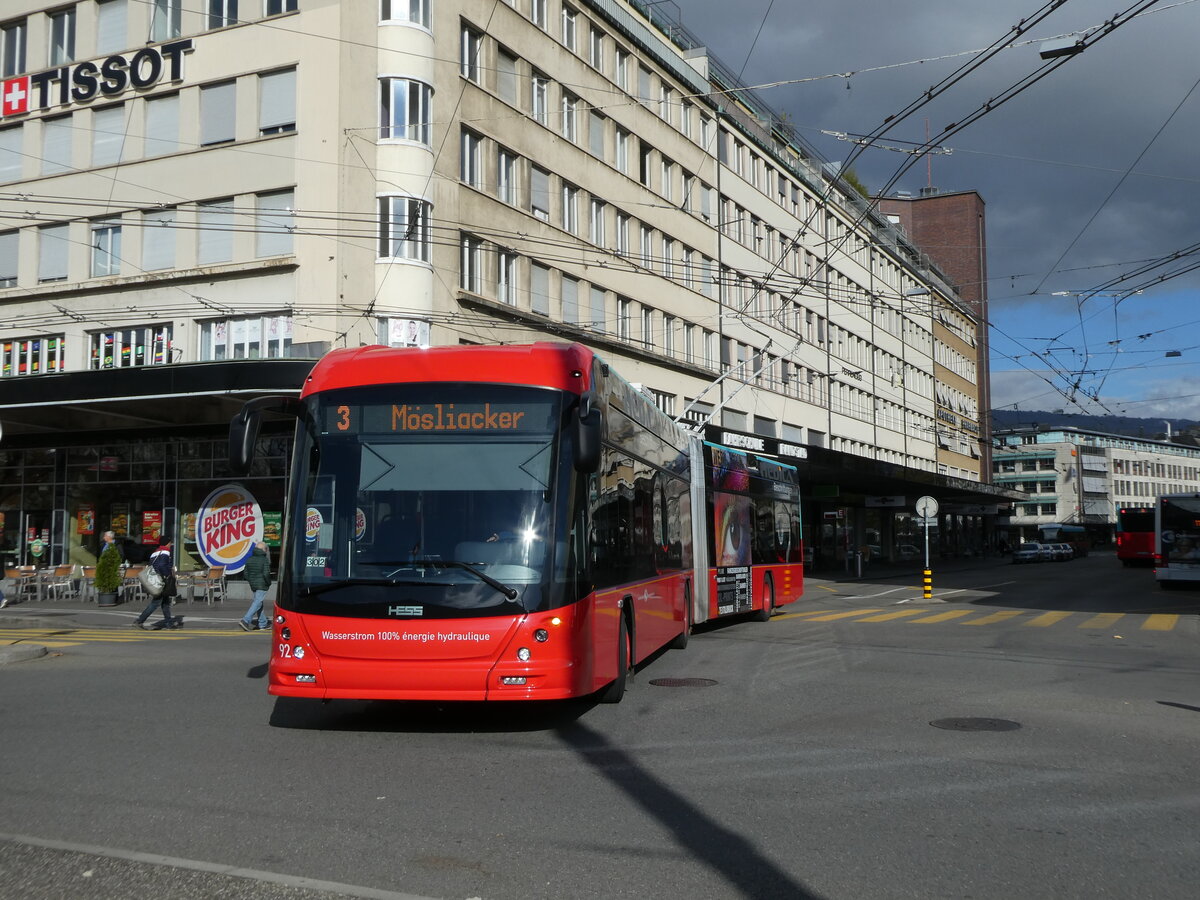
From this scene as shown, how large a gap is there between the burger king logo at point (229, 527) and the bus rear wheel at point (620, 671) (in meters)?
20.2

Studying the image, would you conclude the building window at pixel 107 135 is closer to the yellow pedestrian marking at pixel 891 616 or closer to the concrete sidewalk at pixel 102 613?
the concrete sidewalk at pixel 102 613

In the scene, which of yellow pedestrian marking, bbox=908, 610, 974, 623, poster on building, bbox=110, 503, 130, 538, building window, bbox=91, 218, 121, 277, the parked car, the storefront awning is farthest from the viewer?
the parked car

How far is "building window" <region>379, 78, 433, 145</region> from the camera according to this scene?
2825 cm

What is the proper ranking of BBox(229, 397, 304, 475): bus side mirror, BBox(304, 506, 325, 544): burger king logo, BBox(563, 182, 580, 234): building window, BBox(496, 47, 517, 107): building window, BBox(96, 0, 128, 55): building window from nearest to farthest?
BBox(304, 506, 325, 544): burger king logo → BBox(229, 397, 304, 475): bus side mirror → BBox(96, 0, 128, 55): building window → BBox(496, 47, 517, 107): building window → BBox(563, 182, 580, 234): building window

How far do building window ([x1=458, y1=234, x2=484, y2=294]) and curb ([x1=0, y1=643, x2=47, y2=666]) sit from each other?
1622 centimetres

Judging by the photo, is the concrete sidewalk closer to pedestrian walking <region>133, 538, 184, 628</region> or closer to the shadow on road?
pedestrian walking <region>133, 538, 184, 628</region>

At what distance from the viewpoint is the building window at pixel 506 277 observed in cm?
3167

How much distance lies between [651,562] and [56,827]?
7.63 m

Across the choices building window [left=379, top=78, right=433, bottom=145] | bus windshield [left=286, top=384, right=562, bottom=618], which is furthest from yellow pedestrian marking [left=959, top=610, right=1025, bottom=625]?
building window [left=379, top=78, right=433, bottom=145]

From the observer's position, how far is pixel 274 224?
28.2m

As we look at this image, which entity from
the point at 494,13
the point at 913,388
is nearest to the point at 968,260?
the point at 913,388

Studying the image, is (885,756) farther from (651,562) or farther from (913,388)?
(913,388)

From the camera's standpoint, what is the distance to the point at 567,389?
959 centimetres

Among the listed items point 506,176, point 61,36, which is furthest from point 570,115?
point 61,36
